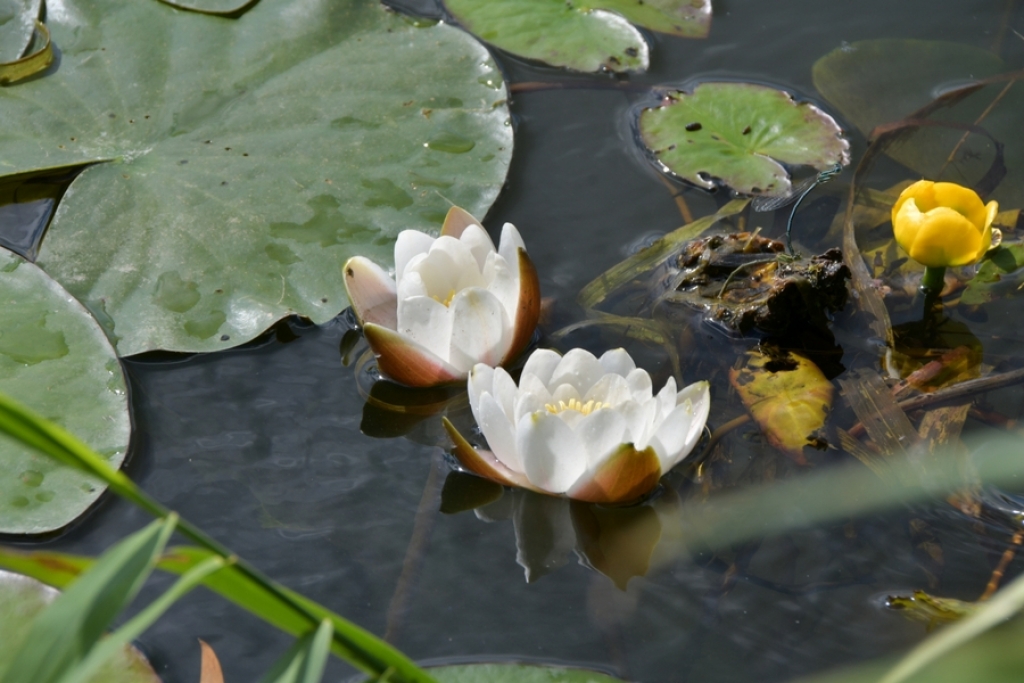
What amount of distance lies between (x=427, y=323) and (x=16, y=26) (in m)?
1.65

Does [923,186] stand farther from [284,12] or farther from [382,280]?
[284,12]

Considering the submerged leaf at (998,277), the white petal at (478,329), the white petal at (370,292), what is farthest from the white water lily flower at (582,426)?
the submerged leaf at (998,277)

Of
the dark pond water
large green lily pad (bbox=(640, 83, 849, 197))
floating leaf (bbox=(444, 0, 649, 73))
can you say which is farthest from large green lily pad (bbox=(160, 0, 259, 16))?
large green lily pad (bbox=(640, 83, 849, 197))

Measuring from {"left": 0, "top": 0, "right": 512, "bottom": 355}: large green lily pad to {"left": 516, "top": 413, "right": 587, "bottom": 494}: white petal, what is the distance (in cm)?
65

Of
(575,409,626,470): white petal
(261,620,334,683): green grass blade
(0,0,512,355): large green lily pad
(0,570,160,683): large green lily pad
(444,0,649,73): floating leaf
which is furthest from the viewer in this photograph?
(444,0,649,73): floating leaf

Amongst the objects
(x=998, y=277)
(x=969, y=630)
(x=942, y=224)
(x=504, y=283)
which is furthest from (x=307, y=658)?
(x=998, y=277)

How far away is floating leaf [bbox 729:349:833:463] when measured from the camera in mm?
1751

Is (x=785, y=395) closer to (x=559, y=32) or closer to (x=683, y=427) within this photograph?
(x=683, y=427)

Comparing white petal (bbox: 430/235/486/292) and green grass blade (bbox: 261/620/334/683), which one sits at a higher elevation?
green grass blade (bbox: 261/620/334/683)

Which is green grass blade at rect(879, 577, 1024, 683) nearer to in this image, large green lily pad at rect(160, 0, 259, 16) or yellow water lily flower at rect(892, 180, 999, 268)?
yellow water lily flower at rect(892, 180, 999, 268)

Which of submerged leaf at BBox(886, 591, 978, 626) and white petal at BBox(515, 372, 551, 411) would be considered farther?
white petal at BBox(515, 372, 551, 411)

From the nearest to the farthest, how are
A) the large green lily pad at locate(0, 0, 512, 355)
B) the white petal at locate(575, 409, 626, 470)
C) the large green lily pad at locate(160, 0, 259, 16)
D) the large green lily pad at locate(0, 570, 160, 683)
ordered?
the large green lily pad at locate(0, 570, 160, 683) < the white petal at locate(575, 409, 626, 470) < the large green lily pad at locate(0, 0, 512, 355) < the large green lily pad at locate(160, 0, 259, 16)

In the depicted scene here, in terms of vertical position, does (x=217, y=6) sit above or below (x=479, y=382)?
above

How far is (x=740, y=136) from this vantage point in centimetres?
236
